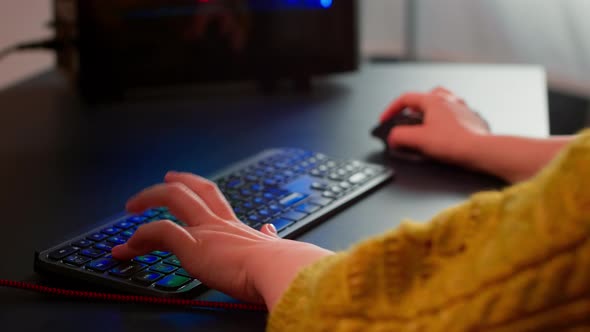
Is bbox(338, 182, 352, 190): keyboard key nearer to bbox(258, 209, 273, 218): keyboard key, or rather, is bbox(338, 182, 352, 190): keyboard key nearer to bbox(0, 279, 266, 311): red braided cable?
bbox(258, 209, 273, 218): keyboard key

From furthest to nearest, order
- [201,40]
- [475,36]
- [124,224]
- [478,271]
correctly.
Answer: [475,36] → [201,40] → [124,224] → [478,271]

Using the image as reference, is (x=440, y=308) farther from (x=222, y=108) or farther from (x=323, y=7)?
(x=323, y=7)

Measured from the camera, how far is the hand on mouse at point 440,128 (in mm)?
803

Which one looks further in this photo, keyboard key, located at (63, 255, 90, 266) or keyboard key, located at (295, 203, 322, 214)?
keyboard key, located at (295, 203, 322, 214)

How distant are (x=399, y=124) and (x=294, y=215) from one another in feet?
0.91

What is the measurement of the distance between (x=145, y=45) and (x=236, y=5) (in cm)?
15

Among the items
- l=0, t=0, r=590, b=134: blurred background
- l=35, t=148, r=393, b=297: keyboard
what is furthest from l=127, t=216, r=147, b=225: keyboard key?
l=0, t=0, r=590, b=134: blurred background

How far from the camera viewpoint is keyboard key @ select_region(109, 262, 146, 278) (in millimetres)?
526

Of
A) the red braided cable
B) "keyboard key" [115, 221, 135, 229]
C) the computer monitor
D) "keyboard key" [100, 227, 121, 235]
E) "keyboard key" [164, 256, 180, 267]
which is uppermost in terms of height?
the computer monitor

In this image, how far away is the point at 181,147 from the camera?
89cm

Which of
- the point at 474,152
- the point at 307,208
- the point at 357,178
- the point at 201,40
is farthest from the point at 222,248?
the point at 201,40

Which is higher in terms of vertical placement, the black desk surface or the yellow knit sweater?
the yellow knit sweater

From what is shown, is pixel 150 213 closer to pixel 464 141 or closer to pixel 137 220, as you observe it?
pixel 137 220

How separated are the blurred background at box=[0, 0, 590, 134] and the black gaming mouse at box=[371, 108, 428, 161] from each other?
0.71 meters
